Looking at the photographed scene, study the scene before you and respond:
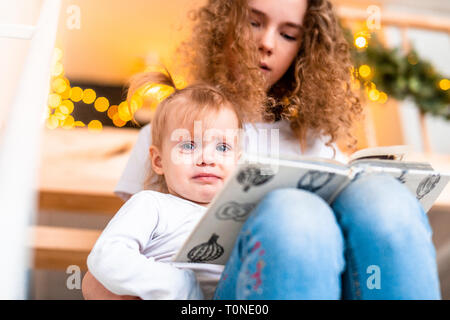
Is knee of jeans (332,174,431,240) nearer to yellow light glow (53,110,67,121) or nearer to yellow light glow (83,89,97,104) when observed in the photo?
yellow light glow (53,110,67,121)

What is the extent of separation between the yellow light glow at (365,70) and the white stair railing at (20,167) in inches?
77.8

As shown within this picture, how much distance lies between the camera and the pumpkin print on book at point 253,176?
606mm

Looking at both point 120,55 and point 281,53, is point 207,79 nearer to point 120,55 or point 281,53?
point 281,53

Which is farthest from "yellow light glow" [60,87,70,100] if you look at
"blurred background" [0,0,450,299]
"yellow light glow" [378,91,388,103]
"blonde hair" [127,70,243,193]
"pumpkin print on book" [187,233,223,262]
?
"pumpkin print on book" [187,233,223,262]

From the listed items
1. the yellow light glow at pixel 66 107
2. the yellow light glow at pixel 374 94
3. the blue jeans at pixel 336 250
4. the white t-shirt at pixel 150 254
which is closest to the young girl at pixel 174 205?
the white t-shirt at pixel 150 254

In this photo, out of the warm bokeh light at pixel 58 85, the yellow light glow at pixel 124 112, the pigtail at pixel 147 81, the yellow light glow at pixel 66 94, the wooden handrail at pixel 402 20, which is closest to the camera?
the pigtail at pixel 147 81

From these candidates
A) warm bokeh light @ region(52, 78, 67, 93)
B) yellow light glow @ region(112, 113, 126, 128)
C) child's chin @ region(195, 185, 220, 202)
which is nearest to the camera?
child's chin @ region(195, 185, 220, 202)

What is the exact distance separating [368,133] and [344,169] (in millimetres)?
1441

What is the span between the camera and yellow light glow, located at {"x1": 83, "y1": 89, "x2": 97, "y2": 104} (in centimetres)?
373

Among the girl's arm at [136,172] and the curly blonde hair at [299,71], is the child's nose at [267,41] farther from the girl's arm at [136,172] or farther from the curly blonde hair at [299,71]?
the girl's arm at [136,172]

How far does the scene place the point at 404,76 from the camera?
242cm

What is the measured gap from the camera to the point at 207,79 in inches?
52.7

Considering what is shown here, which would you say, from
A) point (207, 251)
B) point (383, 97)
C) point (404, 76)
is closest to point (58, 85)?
point (383, 97)

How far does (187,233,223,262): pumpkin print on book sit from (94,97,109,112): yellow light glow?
3.20 meters
